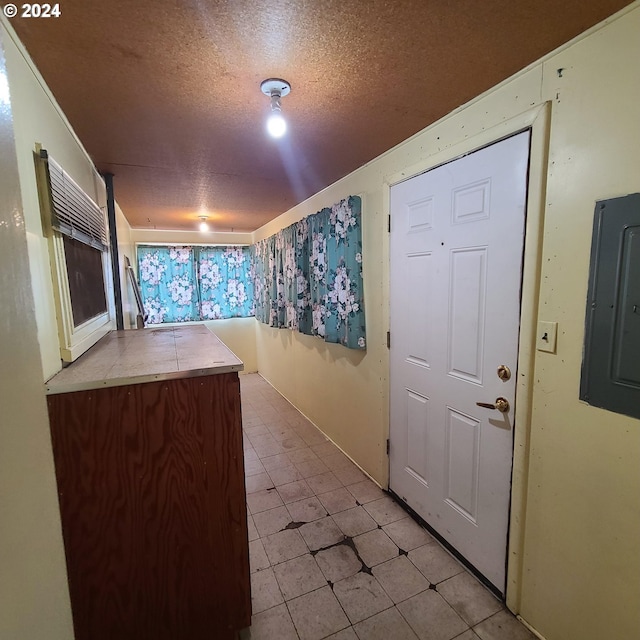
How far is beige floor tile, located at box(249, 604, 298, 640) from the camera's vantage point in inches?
53.4

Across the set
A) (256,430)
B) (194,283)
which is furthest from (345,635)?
(194,283)

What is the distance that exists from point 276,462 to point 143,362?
5.70 feet

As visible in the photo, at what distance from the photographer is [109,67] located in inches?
44.4

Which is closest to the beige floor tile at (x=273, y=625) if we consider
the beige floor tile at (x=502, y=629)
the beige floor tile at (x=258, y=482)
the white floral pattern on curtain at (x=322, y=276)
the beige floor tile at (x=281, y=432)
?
the beige floor tile at (x=502, y=629)

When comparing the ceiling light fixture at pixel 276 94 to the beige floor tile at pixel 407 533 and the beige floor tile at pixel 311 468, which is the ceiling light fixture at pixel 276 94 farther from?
the beige floor tile at pixel 311 468

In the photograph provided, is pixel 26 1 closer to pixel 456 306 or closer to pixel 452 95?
pixel 452 95

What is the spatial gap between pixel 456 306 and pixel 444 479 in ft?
3.02

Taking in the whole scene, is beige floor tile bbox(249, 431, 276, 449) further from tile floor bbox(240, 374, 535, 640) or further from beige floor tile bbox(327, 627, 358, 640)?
beige floor tile bbox(327, 627, 358, 640)

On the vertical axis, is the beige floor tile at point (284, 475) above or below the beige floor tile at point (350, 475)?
below

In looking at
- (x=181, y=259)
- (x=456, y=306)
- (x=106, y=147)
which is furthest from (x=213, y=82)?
(x=181, y=259)

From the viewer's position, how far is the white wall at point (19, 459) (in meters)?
0.55

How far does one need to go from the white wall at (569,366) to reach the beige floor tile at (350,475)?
3.73ft

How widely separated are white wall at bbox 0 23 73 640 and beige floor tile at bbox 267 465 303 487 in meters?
1.65

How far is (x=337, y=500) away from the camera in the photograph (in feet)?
7.18
